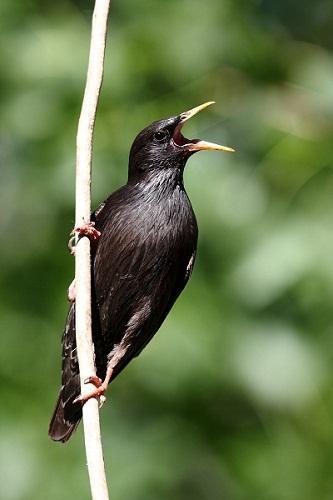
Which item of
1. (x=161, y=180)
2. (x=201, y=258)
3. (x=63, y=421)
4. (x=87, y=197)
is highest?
(x=87, y=197)

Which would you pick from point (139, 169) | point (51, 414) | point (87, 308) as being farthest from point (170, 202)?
point (51, 414)

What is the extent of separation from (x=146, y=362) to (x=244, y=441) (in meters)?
0.62

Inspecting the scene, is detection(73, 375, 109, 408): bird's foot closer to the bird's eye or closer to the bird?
the bird

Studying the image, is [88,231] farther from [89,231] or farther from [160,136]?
[160,136]

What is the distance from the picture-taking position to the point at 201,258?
19.2 feet

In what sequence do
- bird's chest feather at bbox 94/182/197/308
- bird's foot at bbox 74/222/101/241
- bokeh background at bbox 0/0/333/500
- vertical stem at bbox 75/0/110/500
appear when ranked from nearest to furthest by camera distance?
vertical stem at bbox 75/0/110/500 < bird's foot at bbox 74/222/101/241 < bird's chest feather at bbox 94/182/197/308 < bokeh background at bbox 0/0/333/500

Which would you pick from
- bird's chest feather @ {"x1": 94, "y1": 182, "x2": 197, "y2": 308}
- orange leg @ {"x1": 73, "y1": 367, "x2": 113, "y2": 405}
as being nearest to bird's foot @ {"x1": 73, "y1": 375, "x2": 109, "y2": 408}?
orange leg @ {"x1": 73, "y1": 367, "x2": 113, "y2": 405}

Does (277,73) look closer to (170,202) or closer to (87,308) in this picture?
(170,202)

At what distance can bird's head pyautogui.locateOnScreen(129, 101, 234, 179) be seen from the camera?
4762 mm

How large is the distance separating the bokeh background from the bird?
83cm

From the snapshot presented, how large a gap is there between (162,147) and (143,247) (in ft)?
1.46

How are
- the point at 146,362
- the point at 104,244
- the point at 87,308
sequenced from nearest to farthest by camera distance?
1. the point at 87,308
2. the point at 104,244
3. the point at 146,362

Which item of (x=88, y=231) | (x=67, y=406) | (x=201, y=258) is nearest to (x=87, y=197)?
(x=88, y=231)

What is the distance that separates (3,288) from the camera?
613 centimetres
